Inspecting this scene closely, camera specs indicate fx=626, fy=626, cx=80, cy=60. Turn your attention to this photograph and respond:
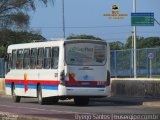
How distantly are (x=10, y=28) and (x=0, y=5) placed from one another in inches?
137

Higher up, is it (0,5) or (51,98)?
(0,5)

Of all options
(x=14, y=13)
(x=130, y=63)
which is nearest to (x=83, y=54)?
(x=130, y=63)

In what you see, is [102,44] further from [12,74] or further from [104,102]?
[12,74]

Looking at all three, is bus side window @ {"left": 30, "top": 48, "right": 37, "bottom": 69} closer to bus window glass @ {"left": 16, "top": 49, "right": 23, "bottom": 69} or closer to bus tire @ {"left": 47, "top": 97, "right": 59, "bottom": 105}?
bus window glass @ {"left": 16, "top": 49, "right": 23, "bottom": 69}

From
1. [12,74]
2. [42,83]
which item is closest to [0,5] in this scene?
[12,74]

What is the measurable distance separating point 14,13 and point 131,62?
34.5 m

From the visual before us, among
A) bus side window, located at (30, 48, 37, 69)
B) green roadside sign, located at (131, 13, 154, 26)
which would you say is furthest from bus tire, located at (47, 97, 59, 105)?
green roadside sign, located at (131, 13, 154, 26)

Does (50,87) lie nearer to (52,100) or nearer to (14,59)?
(52,100)

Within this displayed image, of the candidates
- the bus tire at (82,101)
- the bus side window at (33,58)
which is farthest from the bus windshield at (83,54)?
the bus side window at (33,58)

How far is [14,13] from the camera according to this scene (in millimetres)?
71250

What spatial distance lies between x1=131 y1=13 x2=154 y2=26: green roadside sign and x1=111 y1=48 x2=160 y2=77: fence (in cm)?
683

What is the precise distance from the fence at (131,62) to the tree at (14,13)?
104ft

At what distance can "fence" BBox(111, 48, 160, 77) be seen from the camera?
36344mm

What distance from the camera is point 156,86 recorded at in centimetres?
3200
